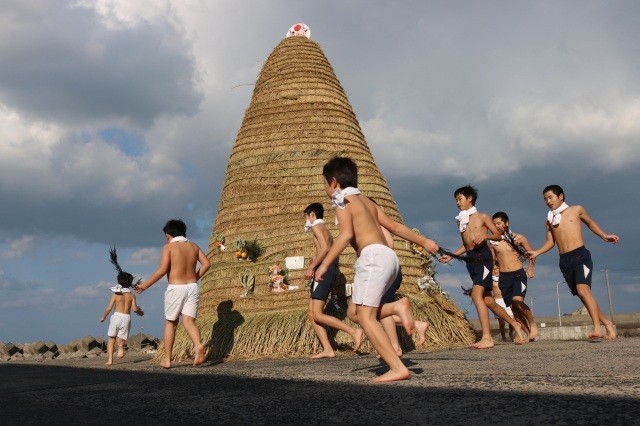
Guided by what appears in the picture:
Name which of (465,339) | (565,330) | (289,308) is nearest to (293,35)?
(289,308)

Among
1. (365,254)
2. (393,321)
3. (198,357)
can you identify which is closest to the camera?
(365,254)

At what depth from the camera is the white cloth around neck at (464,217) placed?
796 cm

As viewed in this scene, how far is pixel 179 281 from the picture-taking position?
25.7ft

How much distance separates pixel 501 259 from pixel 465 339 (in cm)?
146

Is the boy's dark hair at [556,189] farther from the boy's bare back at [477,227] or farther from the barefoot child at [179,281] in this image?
the barefoot child at [179,281]

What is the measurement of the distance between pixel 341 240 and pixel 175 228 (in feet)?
14.2

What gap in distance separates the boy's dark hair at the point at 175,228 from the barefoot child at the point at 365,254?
400cm

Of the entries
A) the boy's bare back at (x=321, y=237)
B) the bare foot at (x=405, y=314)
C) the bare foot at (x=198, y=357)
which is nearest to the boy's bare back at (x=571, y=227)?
the boy's bare back at (x=321, y=237)

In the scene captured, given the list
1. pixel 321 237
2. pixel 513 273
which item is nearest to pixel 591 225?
pixel 513 273

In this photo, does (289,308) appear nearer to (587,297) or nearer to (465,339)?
(465,339)

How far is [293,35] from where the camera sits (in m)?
13.2

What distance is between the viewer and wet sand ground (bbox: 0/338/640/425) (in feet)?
8.54

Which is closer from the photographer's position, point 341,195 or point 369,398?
point 369,398

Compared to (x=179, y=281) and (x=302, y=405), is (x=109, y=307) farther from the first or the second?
(x=302, y=405)
